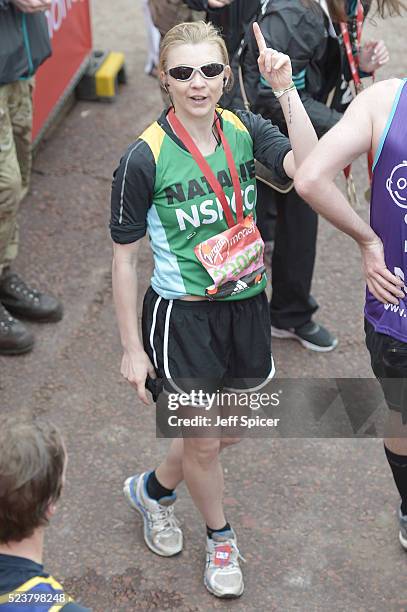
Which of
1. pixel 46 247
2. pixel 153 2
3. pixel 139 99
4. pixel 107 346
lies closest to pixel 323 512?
pixel 107 346

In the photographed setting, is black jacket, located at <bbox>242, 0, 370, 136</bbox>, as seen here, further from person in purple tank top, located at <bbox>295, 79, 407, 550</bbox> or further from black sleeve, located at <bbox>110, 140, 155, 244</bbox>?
black sleeve, located at <bbox>110, 140, 155, 244</bbox>

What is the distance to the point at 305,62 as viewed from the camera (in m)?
3.77

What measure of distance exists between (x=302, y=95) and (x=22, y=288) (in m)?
1.77

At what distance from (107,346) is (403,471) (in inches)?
71.7

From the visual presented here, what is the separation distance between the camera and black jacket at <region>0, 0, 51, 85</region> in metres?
4.28

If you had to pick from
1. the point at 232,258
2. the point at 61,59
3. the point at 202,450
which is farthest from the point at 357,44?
the point at 61,59

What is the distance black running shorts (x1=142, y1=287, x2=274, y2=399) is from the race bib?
0.26 feet

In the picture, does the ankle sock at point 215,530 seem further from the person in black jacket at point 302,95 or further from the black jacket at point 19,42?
the black jacket at point 19,42

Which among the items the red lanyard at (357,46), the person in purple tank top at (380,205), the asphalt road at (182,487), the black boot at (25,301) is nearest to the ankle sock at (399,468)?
the person in purple tank top at (380,205)

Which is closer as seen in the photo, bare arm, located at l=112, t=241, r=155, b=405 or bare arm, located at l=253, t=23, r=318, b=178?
bare arm, located at l=253, t=23, r=318, b=178

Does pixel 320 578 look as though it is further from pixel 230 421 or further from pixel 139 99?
pixel 139 99

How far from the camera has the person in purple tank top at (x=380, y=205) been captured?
277cm

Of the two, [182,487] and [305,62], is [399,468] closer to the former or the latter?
[182,487]

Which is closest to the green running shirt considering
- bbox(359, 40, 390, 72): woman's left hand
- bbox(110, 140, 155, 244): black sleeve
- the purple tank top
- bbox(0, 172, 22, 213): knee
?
bbox(110, 140, 155, 244): black sleeve
